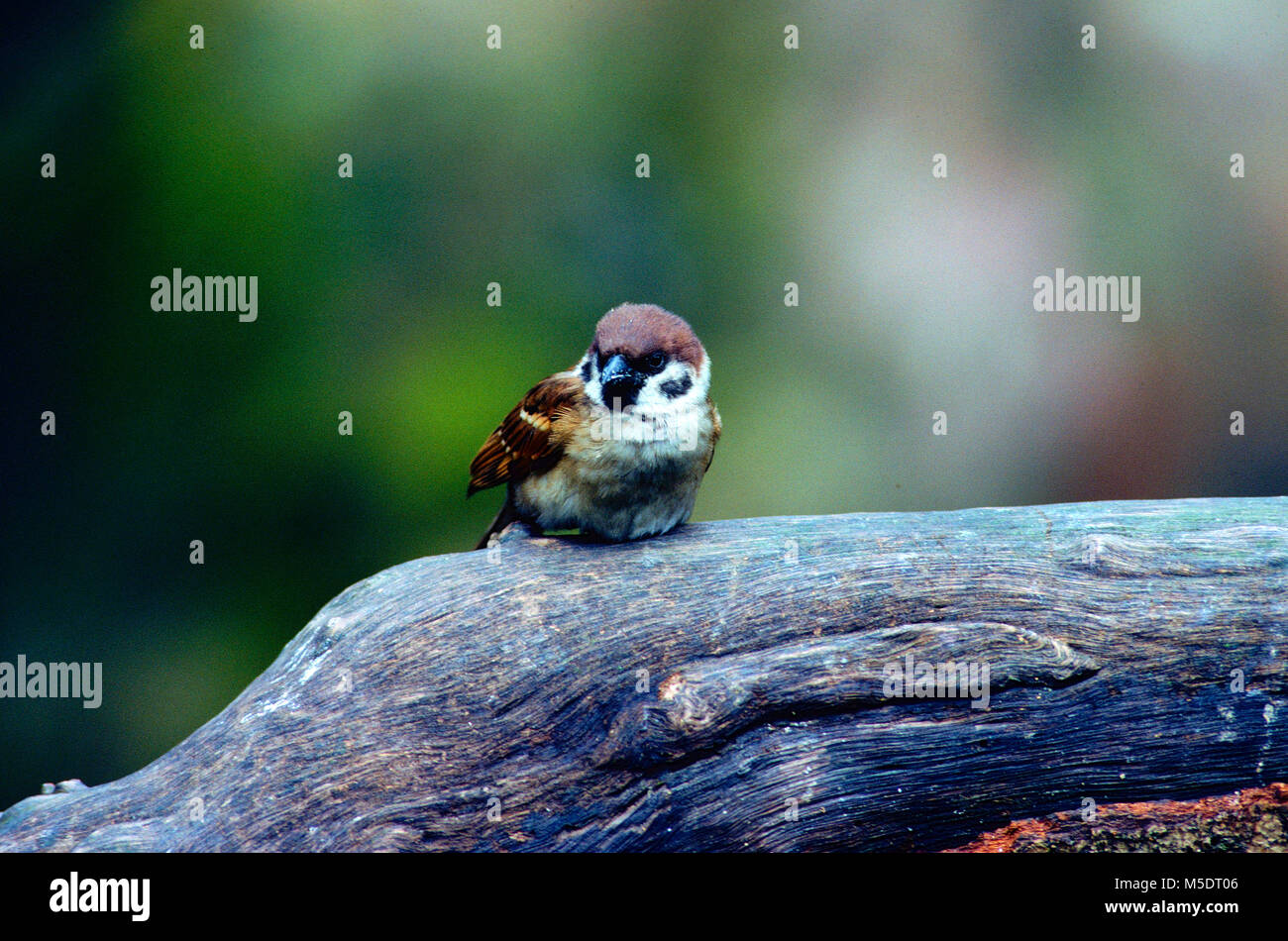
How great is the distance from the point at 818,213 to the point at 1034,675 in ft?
9.90

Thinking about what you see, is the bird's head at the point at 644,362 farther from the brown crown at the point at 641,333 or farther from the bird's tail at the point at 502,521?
the bird's tail at the point at 502,521

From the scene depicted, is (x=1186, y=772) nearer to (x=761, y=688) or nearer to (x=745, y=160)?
(x=761, y=688)

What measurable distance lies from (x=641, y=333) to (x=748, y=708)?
105cm

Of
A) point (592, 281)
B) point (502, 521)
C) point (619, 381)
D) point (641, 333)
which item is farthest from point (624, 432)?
point (592, 281)

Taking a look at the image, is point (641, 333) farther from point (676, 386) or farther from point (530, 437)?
point (530, 437)

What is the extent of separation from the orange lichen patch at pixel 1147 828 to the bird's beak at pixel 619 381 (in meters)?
1.47

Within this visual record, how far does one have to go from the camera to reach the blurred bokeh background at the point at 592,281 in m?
4.57

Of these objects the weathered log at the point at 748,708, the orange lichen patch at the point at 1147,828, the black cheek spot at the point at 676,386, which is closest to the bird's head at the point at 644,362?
the black cheek spot at the point at 676,386

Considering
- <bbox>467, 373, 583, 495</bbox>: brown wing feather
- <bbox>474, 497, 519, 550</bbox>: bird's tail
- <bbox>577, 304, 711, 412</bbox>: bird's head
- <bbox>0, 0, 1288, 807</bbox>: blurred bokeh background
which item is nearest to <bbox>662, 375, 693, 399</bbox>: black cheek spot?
<bbox>577, 304, 711, 412</bbox>: bird's head

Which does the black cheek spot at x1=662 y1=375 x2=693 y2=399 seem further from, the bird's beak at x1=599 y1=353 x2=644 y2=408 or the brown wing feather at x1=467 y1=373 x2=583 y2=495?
the brown wing feather at x1=467 y1=373 x2=583 y2=495

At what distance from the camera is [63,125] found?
4.39m

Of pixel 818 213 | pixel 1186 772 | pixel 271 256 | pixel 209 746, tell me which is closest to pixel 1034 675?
pixel 1186 772

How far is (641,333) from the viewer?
8.94 feet

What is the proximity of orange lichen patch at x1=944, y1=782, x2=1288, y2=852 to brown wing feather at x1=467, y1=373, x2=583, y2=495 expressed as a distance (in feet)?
5.15
